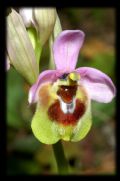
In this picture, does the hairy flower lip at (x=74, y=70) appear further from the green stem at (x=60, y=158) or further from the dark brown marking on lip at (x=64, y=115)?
the green stem at (x=60, y=158)

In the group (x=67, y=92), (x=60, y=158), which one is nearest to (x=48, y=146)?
(x=60, y=158)

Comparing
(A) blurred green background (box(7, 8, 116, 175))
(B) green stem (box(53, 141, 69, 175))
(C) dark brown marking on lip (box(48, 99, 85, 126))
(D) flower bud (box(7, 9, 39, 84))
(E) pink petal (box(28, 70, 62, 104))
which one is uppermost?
(D) flower bud (box(7, 9, 39, 84))

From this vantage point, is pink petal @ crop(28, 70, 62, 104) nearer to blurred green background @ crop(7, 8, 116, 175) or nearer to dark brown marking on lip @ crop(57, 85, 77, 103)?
dark brown marking on lip @ crop(57, 85, 77, 103)

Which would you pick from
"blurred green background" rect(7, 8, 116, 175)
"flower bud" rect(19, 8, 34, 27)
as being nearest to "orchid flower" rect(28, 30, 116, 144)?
"flower bud" rect(19, 8, 34, 27)

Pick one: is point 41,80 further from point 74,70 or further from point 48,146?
point 48,146

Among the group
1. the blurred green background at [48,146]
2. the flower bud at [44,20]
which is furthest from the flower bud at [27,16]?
the blurred green background at [48,146]

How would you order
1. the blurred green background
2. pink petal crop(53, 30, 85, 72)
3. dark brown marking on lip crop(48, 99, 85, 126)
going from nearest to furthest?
pink petal crop(53, 30, 85, 72) < dark brown marking on lip crop(48, 99, 85, 126) < the blurred green background

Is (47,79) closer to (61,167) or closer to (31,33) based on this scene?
(31,33)

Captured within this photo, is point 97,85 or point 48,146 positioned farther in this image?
point 48,146
